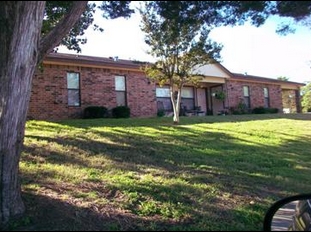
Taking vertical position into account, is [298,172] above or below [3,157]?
below

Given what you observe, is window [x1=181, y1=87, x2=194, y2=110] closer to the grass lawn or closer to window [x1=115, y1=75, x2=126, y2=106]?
window [x1=115, y1=75, x2=126, y2=106]

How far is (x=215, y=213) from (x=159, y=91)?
15.0 meters

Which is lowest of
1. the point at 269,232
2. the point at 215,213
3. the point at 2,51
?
the point at 215,213

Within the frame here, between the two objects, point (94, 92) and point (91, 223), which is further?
point (94, 92)

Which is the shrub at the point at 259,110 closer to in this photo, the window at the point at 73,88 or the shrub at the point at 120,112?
the shrub at the point at 120,112

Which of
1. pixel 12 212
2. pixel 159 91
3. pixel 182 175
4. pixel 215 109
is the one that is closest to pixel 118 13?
pixel 12 212

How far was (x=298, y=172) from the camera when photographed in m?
7.79

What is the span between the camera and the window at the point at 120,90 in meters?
18.8

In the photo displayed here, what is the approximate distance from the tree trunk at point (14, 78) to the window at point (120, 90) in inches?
579

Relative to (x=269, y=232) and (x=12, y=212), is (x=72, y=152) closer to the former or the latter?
(x=12, y=212)

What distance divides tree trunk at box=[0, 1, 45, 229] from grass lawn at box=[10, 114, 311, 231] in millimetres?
436

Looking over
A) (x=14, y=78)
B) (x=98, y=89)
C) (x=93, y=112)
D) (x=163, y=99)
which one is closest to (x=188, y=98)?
(x=163, y=99)

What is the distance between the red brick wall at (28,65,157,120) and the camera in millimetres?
15930

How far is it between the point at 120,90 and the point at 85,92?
1977mm
